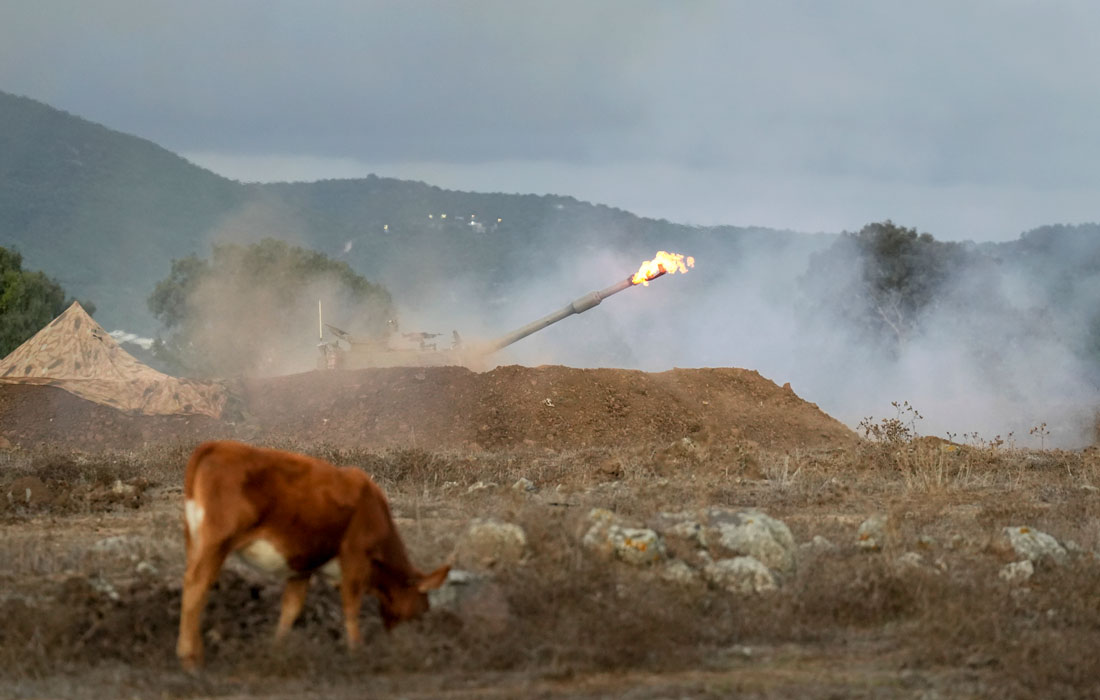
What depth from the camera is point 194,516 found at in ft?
20.3

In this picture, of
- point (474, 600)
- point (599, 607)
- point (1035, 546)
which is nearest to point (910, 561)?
point (1035, 546)

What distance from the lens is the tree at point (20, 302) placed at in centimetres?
4484

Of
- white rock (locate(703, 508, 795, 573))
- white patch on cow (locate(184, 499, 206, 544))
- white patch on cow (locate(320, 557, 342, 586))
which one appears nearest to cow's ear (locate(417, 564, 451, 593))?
white patch on cow (locate(320, 557, 342, 586))

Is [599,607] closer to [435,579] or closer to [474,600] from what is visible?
[474,600]

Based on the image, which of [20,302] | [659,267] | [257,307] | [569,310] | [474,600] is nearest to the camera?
[474,600]

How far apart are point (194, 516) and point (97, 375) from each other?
21.4m

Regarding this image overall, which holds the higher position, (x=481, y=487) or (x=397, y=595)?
(x=481, y=487)

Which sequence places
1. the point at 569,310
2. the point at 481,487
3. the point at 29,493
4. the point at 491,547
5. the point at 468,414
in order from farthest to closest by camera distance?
1. the point at 569,310
2. the point at 468,414
3. the point at 481,487
4. the point at 29,493
5. the point at 491,547

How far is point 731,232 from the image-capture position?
216 feet

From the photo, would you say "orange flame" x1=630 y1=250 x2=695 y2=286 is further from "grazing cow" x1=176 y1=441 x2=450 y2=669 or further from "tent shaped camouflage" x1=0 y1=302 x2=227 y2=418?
"grazing cow" x1=176 y1=441 x2=450 y2=669

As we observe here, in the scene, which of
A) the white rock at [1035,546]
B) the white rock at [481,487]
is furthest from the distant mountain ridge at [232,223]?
the white rock at [1035,546]

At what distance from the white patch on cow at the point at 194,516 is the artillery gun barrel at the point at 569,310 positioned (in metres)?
19.0

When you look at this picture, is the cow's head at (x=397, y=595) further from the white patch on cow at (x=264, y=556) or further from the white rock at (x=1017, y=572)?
the white rock at (x=1017, y=572)

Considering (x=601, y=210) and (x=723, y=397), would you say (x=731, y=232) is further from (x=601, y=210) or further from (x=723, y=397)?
(x=601, y=210)
